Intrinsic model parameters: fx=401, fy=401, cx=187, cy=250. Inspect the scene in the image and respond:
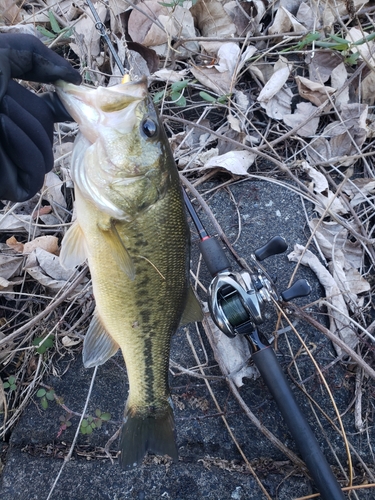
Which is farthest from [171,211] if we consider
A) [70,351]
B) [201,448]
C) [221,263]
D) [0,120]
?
[201,448]

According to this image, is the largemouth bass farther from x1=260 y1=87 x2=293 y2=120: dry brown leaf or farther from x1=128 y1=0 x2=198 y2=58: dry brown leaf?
x1=128 y1=0 x2=198 y2=58: dry brown leaf

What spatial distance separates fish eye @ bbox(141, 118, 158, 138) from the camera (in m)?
1.72

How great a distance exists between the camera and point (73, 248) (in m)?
1.83

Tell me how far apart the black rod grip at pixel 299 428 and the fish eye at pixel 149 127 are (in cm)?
→ 124

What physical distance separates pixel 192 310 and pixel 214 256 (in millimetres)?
402

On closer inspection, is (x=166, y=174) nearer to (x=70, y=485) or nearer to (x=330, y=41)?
(x=70, y=485)

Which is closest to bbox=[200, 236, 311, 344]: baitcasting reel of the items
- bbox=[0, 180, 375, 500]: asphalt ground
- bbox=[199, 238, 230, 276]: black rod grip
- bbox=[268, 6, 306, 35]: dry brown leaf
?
bbox=[199, 238, 230, 276]: black rod grip

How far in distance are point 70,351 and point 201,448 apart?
965 mm

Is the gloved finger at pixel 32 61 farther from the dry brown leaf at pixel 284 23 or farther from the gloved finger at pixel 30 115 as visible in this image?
the dry brown leaf at pixel 284 23

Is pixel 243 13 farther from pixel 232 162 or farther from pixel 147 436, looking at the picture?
pixel 147 436

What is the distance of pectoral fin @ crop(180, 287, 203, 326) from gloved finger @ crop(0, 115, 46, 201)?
2.97ft

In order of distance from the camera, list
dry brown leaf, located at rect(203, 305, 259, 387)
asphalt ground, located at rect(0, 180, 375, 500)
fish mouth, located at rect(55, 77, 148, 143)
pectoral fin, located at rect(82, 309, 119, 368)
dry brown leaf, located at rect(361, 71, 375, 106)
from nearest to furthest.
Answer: fish mouth, located at rect(55, 77, 148, 143) → pectoral fin, located at rect(82, 309, 119, 368) → asphalt ground, located at rect(0, 180, 375, 500) → dry brown leaf, located at rect(203, 305, 259, 387) → dry brown leaf, located at rect(361, 71, 375, 106)

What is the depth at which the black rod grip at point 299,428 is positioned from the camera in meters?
1.94

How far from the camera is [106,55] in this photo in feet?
9.98
